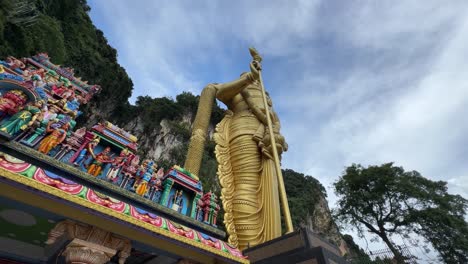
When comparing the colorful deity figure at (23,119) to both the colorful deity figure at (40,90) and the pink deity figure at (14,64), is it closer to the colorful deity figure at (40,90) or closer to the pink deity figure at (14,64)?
the colorful deity figure at (40,90)

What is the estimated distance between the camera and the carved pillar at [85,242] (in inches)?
102

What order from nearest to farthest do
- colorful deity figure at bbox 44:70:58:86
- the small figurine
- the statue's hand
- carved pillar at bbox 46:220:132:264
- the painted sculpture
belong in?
carved pillar at bbox 46:220:132:264
the painted sculpture
the small figurine
colorful deity figure at bbox 44:70:58:86
the statue's hand

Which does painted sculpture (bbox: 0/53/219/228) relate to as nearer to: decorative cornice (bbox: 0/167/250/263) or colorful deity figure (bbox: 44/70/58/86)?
colorful deity figure (bbox: 44/70/58/86)

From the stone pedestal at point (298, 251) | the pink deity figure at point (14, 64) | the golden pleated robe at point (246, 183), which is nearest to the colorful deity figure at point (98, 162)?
the pink deity figure at point (14, 64)

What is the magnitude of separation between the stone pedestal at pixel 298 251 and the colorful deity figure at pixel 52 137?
3074 millimetres

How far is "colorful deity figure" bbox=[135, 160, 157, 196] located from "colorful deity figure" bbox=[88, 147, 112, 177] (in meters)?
0.58

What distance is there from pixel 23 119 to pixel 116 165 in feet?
4.29

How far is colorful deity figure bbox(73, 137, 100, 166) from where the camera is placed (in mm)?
3739

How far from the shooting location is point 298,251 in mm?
3219

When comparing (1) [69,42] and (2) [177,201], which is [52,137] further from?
(1) [69,42]

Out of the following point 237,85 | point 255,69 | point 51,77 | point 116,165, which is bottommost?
point 116,165

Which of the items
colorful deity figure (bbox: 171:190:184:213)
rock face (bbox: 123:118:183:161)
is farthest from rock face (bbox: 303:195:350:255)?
colorful deity figure (bbox: 171:190:184:213)

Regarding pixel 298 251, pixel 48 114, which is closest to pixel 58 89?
pixel 48 114

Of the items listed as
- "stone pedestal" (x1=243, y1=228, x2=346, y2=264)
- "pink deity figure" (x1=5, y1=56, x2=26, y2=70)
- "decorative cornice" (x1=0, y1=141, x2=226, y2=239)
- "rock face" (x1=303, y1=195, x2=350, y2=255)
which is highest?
"rock face" (x1=303, y1=195, x2=350, y2=255)
